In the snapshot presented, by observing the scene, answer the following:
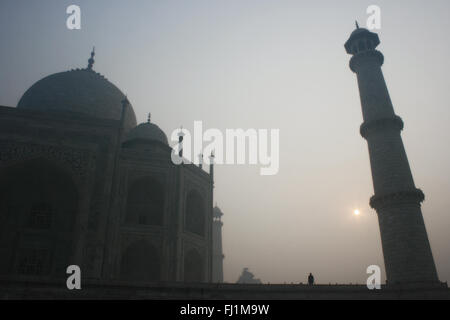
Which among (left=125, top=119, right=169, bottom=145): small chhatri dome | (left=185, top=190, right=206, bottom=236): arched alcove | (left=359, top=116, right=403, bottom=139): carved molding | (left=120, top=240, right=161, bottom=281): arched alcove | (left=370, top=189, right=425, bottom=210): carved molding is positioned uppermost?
(left=125, top=119, right=169, bottom=145): small chhatri dome

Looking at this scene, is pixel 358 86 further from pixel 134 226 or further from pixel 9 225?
pixel 9 225

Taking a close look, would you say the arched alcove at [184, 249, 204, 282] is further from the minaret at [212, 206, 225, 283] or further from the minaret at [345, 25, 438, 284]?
the minaret at [212, 206, 225, 283]

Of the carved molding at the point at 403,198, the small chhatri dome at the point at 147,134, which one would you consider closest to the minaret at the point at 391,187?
the carved molding at the point at 403,198

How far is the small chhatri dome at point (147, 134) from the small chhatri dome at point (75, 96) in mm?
1529

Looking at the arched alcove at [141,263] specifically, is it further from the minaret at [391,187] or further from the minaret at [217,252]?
the minaret at [217,252]

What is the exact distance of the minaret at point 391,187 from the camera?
13406 mm

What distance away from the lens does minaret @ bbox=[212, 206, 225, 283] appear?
37000 millimetres

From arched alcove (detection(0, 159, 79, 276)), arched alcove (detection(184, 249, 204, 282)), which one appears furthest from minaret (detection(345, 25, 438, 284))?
arched alcove (detection(0, 159, 79, 276))

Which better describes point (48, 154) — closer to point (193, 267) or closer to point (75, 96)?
point (75, 96)

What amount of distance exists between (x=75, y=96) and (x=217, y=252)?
23005 millimetres

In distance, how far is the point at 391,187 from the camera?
14.7 meters

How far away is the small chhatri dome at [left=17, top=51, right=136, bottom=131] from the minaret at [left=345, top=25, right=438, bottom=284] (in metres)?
14.1

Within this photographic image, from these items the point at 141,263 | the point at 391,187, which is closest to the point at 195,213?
the point at 141,263
